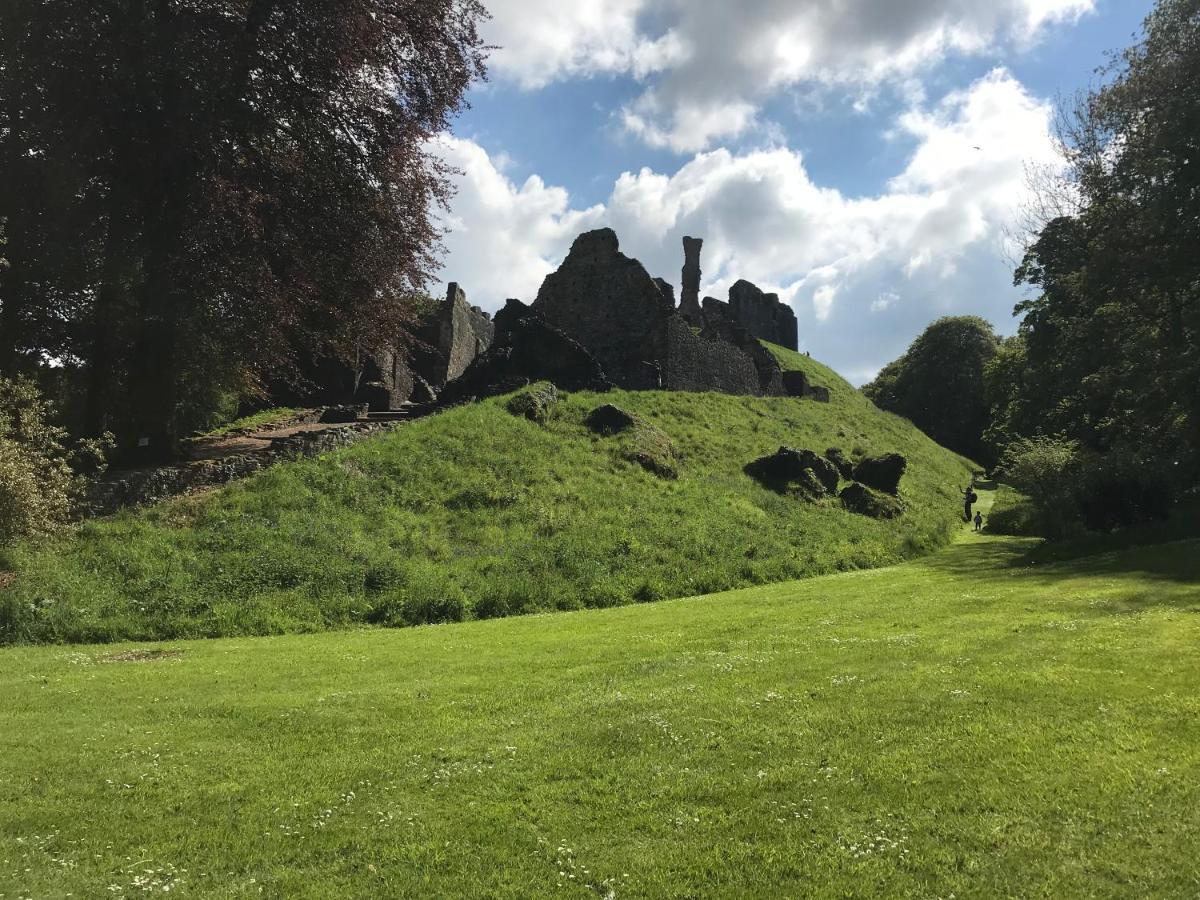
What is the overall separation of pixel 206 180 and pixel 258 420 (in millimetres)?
15231

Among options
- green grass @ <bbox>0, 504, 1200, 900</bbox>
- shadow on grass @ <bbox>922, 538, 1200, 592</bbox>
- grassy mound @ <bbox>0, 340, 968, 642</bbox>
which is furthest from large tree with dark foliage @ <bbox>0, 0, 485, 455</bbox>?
shadow on grass @ <bbox>922, 538, 1200, 592</bbox>

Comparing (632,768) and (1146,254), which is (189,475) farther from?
(1146,254)

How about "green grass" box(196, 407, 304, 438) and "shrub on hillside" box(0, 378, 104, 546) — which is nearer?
"shrub on hillside" box(0, 378, 104, 546)

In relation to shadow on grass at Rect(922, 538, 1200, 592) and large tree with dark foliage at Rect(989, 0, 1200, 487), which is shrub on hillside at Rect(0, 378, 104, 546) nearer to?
shadow on grass at Rect(922, 538, 1200, 592)

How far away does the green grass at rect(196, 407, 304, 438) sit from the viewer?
30469 mm

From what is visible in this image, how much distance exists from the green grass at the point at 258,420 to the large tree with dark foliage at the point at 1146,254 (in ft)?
100

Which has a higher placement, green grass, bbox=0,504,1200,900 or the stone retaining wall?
the stone retaining wall

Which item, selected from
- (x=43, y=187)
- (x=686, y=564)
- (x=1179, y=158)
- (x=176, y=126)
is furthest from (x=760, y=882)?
(x=1179, y=158)

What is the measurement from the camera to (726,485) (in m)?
27.7

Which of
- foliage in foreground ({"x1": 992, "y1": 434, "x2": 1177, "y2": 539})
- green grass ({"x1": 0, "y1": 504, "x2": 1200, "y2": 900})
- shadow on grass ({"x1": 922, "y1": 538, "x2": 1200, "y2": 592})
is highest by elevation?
foliage in foreground ({"x1": 992, "y1": 434, "x2": 1177, "y2": 539})

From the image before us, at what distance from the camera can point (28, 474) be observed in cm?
1411

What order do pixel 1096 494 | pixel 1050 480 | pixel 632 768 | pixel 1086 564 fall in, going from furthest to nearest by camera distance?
pixel 1050 480, pixel 1096 494, pixel 1086 564, pixel 632 768

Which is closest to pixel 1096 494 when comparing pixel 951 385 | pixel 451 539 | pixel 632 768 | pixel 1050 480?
pixel 1050 480

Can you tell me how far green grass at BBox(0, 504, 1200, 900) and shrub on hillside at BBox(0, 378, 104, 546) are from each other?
381 cm
